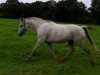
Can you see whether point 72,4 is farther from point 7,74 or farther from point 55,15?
point 7,74

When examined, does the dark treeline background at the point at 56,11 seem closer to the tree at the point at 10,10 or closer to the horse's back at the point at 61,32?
the tree at the point at 10,10

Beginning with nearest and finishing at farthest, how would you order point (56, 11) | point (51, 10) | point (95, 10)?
point (56, 11) → point (51, 10) → point (95, 10)

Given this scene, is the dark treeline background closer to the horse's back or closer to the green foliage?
the green foliage

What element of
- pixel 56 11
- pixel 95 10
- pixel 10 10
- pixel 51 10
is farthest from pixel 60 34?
pixel 95 10

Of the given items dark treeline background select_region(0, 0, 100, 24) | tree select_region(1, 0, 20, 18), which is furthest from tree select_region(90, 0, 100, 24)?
tree select_region(1, 0, 20, 18)

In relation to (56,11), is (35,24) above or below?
above

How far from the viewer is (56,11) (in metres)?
70.8

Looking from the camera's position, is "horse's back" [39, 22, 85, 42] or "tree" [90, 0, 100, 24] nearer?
"horse's back" [39, 22, 85, 42]

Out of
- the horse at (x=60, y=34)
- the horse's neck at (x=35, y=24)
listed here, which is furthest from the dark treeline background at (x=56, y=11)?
the horse at (x=60, y=34)

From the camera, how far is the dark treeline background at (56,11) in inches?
2744

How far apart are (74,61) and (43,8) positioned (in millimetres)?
60752

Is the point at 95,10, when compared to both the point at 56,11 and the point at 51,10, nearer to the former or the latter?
the point at 56,11

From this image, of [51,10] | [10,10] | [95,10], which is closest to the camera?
[51,10]

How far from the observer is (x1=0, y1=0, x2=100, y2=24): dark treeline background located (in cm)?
6969
